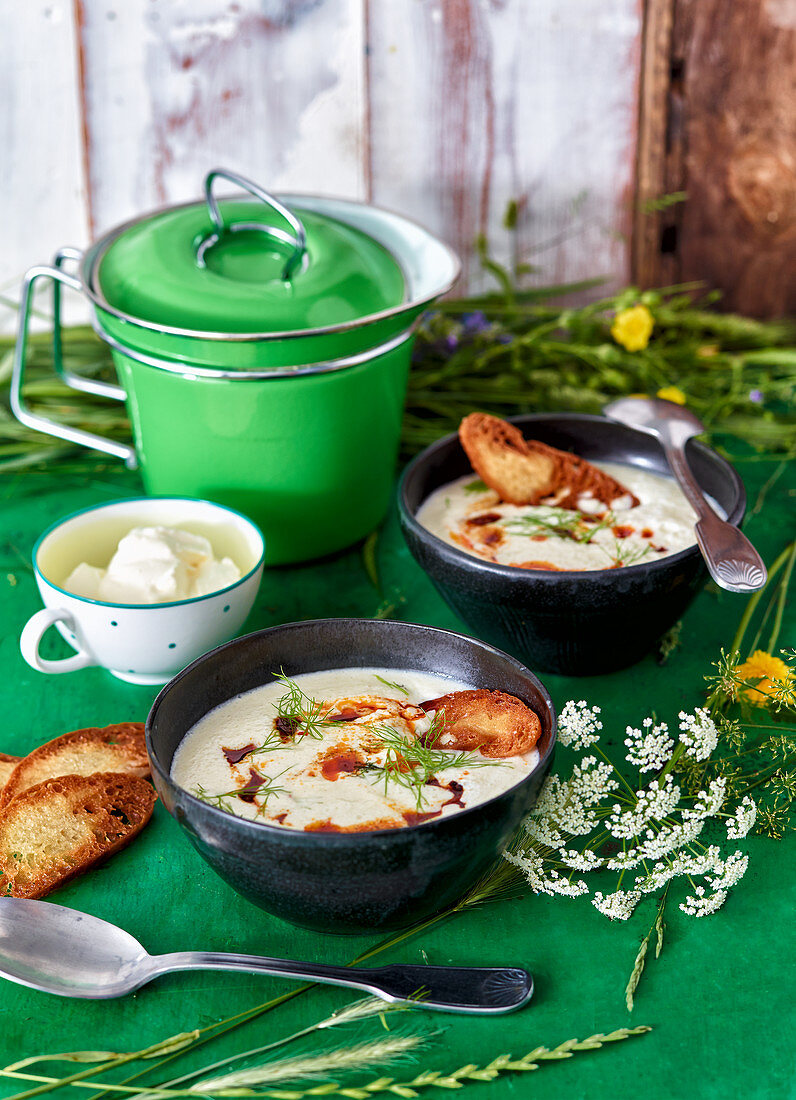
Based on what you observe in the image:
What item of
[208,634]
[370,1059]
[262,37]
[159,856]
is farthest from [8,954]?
[262,37]

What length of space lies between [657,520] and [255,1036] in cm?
74

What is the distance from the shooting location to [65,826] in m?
0.97

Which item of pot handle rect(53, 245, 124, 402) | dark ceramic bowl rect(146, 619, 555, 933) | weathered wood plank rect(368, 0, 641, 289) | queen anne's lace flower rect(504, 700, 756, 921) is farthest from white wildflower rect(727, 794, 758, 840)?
weathered wood plank rect(368, 0, 641, 289)

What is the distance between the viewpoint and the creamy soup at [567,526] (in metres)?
1.17

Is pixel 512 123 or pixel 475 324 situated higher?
pixel 512 123

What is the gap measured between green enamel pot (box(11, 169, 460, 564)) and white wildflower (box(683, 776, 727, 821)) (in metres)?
0.64

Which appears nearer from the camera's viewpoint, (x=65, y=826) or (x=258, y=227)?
(x=65, y=826)

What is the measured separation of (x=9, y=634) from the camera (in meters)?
1.31

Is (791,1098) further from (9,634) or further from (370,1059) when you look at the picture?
(9,634)

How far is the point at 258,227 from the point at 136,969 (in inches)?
36.8

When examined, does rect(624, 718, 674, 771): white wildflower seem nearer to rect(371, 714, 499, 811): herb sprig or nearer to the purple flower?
rect(371, 714, 499, 811): herb sprig

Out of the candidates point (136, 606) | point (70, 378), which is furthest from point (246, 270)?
point (136, 606)

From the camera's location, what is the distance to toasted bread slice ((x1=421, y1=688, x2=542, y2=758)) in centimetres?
89

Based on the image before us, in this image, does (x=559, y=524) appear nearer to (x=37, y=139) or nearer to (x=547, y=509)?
(x=547, y=509)
